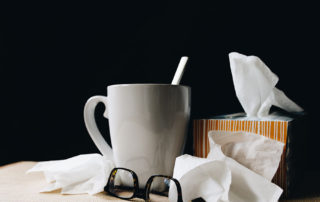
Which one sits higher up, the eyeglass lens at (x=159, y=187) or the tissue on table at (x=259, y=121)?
the tissue on table at (x=259, y=121)

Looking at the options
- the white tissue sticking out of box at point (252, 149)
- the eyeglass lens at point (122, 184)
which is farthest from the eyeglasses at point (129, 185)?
the white tissue sticking out of box at point (252, 149)

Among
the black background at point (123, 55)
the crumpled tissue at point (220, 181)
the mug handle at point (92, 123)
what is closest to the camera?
the crumpled tissue at point (220, 181)

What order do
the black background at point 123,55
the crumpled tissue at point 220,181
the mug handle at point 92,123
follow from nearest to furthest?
the crumpled tissue at point 220,181 < the mug handle at point 92,123 < the black background at point 123,55

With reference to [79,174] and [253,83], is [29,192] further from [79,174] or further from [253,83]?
[253,83]

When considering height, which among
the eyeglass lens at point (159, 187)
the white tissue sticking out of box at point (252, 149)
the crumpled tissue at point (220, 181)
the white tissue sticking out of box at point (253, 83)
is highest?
the white tissue sticking out of box at point (253, 83)

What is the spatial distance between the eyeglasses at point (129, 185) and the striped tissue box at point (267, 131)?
9 cm

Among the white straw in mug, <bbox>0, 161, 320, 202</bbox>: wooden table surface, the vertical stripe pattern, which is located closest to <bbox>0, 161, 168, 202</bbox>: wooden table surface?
<bbox>0, 161, 320, 202</bbox>: wooden table surface

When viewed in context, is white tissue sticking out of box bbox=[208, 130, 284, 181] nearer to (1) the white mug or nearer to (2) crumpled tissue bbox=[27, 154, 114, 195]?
(1) the white mug

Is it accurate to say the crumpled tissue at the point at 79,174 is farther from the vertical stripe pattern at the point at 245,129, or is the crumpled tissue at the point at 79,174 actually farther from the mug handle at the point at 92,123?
the vertical stripe pattern at the point at 245,129

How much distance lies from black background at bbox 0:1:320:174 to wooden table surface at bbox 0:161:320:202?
0.20 meters

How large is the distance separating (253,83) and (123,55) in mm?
405

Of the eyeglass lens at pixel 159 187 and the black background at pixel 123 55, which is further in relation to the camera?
the black background at pixel 123 55

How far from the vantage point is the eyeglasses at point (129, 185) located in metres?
0.49

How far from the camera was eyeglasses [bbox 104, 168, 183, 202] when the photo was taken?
1.59 ft
